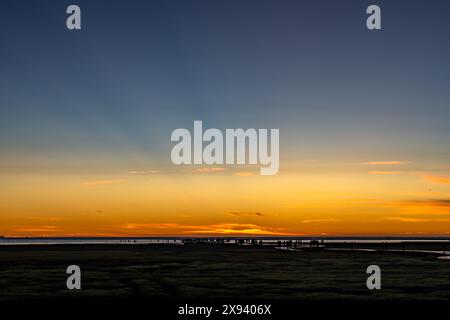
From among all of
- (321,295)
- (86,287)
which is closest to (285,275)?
(321,295)

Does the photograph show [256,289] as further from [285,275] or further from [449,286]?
[449,286]

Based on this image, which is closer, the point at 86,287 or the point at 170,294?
the point at 170,294
